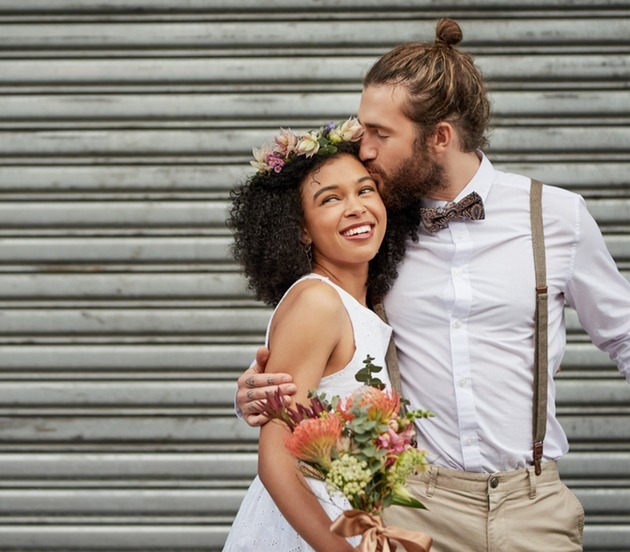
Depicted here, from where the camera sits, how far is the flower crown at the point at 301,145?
116 inches

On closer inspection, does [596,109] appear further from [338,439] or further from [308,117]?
[338,439]

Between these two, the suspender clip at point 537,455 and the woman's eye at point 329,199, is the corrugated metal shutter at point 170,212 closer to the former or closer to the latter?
the suspender clip at point 537,455

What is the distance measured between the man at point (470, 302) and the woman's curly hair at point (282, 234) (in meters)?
0.05

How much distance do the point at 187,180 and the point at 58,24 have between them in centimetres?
97

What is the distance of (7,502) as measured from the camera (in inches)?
186

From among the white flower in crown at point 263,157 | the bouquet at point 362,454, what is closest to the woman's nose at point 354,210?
the white flower in crown at point 263,157

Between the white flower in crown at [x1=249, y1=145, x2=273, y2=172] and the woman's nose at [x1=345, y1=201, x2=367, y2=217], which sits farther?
the white flower in crown at [x1=249, y1=145, x2=273, y2=172]

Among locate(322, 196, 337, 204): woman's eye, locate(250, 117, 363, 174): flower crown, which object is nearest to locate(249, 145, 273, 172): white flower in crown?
locate(250, 117, 363, 174): flower crown

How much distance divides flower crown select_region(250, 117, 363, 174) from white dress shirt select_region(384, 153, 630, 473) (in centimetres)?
43

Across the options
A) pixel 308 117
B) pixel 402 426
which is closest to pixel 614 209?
pixel 308 117

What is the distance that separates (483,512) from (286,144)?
1.27 m

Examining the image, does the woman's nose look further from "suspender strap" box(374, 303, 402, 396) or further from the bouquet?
the bouquet

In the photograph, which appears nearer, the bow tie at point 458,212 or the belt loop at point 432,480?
the belt loop at point 432,480

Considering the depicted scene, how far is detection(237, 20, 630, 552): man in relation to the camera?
2.96 m
